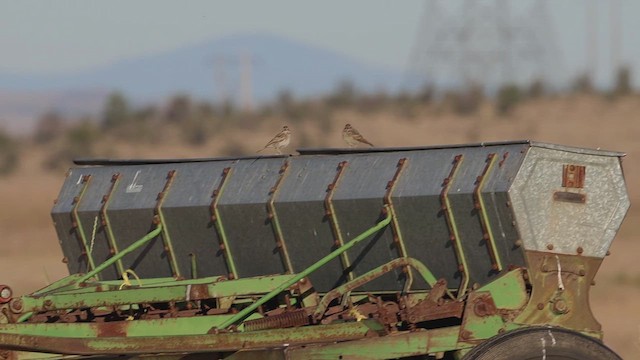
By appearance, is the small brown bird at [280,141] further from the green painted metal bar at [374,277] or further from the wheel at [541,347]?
the wheel at [541,347]

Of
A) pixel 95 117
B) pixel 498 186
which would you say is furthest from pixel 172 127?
pixel 498 186

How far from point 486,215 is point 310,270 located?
1036mm

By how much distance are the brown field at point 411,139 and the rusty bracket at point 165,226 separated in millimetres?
11657

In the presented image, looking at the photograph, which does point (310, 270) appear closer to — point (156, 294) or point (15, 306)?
point (156, 294)

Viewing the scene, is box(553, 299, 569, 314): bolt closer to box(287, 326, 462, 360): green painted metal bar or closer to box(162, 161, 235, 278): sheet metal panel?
box(287, 326, 462, 360): green painted metal bar

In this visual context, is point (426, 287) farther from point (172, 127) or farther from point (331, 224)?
point (172, 127)

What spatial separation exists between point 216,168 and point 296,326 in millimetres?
2128

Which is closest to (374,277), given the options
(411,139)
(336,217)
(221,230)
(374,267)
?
(374,267)

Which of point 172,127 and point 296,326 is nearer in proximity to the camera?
point 296,326

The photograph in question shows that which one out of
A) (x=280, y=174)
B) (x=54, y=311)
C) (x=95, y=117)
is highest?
(x=95, y=117)

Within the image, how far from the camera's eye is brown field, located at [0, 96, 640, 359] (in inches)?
1042

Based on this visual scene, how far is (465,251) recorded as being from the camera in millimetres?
8992

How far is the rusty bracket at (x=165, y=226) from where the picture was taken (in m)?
10.7

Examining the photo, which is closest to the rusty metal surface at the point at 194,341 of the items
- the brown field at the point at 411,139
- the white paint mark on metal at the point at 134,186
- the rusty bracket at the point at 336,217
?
the rusty bracket at the point at 336,217
